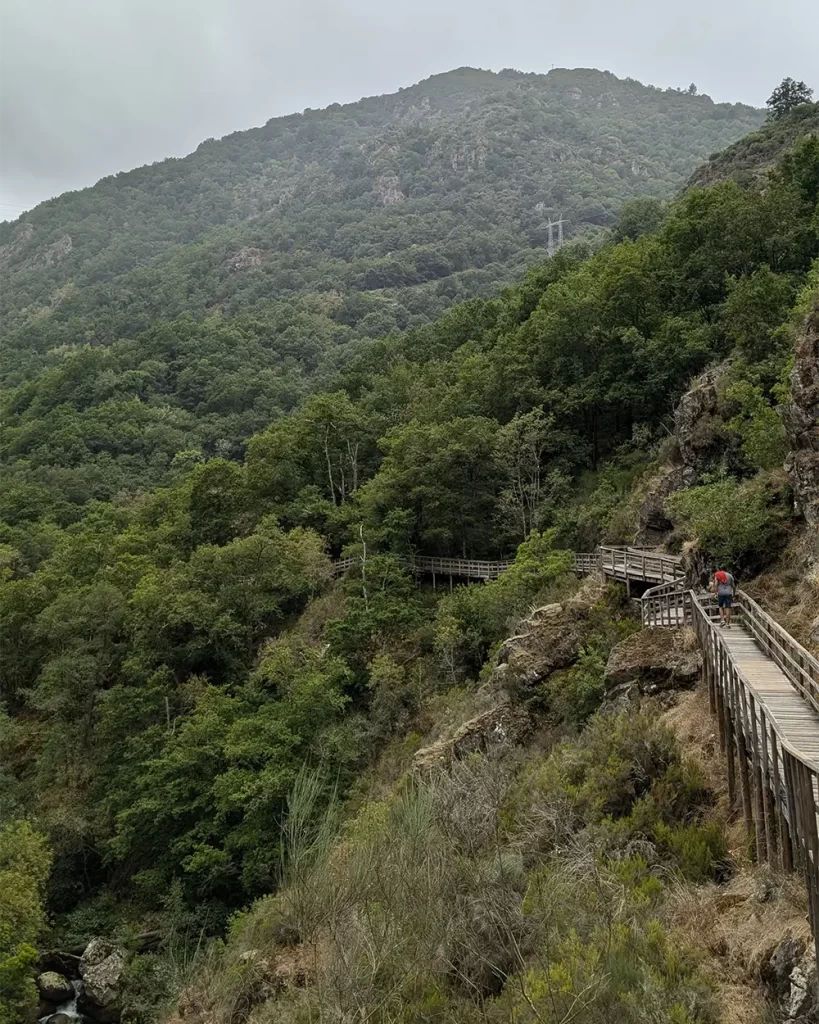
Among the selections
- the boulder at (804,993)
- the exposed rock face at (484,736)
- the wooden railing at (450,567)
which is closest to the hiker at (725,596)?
the exposed rock face at (484,736)

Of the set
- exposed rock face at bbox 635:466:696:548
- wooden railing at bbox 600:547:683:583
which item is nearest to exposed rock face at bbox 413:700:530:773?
wooden railing at bbox 600:547:683:583

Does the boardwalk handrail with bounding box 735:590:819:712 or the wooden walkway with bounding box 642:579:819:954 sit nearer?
the wooden walkway with bounding box 642:579:819:954

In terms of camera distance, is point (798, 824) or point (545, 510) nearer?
point (798, 824)

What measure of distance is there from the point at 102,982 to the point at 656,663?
63.7ft

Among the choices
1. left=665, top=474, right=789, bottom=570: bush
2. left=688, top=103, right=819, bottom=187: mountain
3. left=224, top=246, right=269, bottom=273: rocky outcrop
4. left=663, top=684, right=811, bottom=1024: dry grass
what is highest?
left=224, top=246, right=269, bottom=273: rocky outcrop

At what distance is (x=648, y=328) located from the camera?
3581 cm

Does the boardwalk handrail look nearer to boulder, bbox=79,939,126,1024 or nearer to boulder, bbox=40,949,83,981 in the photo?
boulder, bbox=79,939,126,1024

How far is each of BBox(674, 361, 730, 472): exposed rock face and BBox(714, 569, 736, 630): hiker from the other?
1082 centimetres

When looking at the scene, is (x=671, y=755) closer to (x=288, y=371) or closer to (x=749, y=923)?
(x=749, y=923)

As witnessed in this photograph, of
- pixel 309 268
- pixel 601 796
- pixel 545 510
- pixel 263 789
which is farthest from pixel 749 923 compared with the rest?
pixel 309 268

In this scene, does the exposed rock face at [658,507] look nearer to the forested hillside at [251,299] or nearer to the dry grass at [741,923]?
the dry grass at [741,923]

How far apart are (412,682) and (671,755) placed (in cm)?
1584

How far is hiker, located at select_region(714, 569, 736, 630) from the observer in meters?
15.8

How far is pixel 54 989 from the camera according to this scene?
23.0 m
